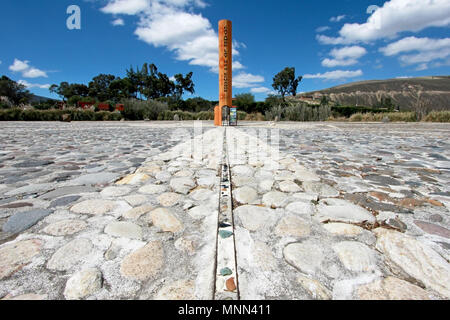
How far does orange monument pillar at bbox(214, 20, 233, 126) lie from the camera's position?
1116cm

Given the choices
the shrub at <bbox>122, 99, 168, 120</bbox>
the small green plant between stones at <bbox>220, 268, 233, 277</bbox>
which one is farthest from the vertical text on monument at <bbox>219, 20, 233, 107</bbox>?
the small green plant between stones at <bbox>220, 268, 233, 277</bbox>

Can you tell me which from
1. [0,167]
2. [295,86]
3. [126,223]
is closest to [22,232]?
[126,223]

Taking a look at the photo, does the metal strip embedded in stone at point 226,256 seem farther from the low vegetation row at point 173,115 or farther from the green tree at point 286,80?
the green tree at point 286,80

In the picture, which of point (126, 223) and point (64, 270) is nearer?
point (64, 270)

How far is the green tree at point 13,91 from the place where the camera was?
37.1 meters

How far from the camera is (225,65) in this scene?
38.1 feet

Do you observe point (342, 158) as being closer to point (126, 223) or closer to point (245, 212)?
point (245, 212)

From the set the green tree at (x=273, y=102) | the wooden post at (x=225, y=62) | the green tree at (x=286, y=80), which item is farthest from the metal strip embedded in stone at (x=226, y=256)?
the green tree at (x=286, y=80)

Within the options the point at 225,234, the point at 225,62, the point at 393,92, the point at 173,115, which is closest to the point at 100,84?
the point at 173,115

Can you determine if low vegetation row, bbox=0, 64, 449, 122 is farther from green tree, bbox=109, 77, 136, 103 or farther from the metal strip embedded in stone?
the metal strip embedded in stone

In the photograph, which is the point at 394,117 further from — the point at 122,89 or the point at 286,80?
the point at 122,89

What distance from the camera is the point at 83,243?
37.2 inches
